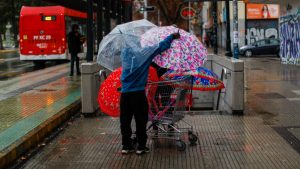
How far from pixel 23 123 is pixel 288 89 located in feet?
27.0

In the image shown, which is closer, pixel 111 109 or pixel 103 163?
pixel 103 163

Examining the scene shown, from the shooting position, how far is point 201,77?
8258 millimetres

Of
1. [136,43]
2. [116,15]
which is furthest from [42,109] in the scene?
[116,15]

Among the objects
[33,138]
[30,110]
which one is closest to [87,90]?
[30,110]

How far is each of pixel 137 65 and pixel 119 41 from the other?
100cm

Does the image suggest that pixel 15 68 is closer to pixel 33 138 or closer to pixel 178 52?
pixel 33 138

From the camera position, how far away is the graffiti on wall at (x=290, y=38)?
2444cm

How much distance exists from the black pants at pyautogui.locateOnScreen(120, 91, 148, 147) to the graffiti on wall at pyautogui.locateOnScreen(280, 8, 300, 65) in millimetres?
18226

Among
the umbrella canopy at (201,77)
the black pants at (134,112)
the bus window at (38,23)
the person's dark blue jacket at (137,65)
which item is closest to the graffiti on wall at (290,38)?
the bus window at (38,23)

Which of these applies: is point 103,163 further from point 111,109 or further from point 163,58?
point 163,58

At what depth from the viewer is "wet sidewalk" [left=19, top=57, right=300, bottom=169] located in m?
6.99

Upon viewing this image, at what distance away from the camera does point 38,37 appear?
2870 centimetres

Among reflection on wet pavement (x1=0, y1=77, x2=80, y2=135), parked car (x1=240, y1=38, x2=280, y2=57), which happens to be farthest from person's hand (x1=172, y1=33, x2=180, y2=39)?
parked car (x1=240, y1=38, x2=280, y2=57)

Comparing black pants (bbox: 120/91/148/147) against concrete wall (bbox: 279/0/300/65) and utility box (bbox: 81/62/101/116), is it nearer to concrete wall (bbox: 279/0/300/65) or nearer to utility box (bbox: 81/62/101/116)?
utility box (bbox: 81/62/101/116)
